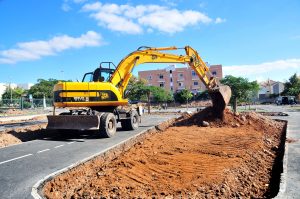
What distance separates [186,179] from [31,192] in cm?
330

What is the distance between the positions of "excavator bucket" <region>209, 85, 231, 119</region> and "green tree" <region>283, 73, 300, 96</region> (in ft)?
160

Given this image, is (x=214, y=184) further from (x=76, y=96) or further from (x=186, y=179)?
(x=76, y=96)

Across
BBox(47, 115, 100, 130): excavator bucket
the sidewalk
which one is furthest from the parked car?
BBox(47, 115, 100, 130): excavator bucket

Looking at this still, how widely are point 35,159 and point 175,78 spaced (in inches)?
2789

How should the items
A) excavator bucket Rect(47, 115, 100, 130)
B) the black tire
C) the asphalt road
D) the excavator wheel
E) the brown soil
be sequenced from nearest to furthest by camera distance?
the brown soil < the asphalt road < excavator bucket Rect(47, 115, 100, 130) < the black tire < the excavator wheel

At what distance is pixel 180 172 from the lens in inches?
279

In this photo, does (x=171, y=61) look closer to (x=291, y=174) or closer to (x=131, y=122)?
(x=131, y=122)

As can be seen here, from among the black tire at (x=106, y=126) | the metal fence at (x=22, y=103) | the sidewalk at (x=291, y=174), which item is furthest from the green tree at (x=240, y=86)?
the metal fence at (x=22, y=103)

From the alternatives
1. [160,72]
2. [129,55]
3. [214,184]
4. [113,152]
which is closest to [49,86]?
[160,72]

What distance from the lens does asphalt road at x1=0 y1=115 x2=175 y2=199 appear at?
639cm

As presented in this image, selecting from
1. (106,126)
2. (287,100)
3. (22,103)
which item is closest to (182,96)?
(287,100)

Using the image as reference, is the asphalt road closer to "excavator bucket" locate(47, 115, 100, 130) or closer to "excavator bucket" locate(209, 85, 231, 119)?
"excavator bucket" locate(47, 115, 100, 130)

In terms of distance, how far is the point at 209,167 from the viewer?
7.48m

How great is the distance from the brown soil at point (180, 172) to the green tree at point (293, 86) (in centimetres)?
5361
